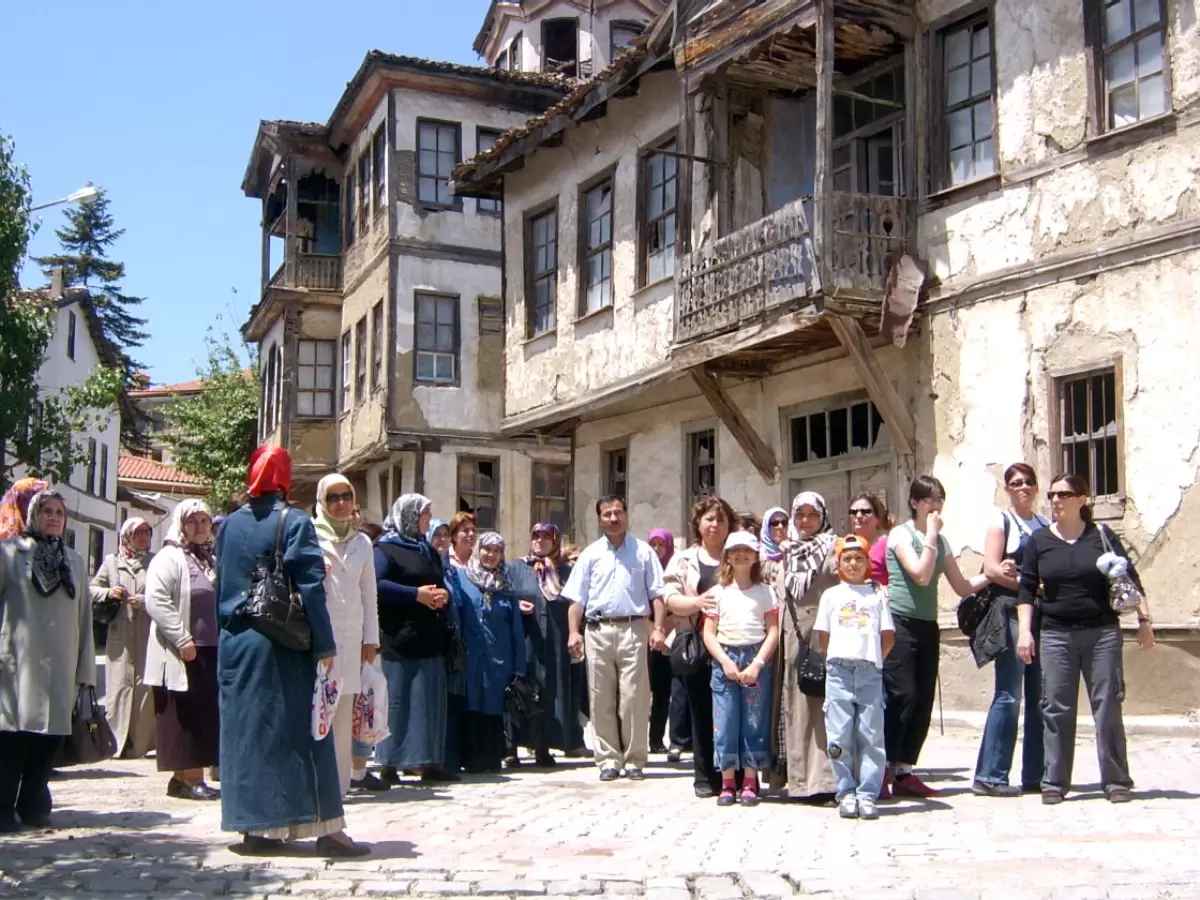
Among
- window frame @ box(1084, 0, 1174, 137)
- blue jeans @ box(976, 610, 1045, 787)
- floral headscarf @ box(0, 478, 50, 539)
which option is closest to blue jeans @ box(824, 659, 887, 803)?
blue jeans @ box(976, 610, 1045, 787)

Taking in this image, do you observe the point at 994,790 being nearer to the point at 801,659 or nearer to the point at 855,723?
the point at 855,723

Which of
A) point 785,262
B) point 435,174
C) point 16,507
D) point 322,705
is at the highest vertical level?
point 435,174

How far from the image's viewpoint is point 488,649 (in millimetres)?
10883

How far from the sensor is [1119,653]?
325 inches

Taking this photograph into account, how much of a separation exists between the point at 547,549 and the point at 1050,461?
4.64m

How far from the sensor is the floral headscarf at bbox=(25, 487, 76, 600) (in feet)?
26.3

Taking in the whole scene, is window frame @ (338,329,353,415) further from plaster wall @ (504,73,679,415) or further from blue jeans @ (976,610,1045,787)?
blue jeans @ (976,610,1045,787)

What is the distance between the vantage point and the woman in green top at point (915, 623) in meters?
8.72

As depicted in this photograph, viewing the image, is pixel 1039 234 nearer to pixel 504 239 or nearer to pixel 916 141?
pixel 916 141

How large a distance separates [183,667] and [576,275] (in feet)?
41.8

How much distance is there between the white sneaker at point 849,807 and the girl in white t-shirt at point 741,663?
0.71m

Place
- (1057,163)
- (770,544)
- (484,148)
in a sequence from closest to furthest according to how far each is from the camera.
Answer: (770,544), (1057,163), (484,148)

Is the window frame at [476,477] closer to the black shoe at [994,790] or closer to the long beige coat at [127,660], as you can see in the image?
the long beige coat at [127,660]

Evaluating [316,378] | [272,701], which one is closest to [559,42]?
[316,378]
